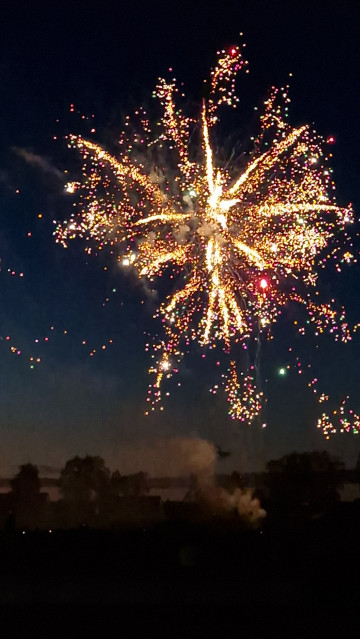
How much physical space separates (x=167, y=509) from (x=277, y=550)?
22.6m

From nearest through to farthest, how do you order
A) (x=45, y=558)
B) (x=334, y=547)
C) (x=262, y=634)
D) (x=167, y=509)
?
1. (x=262, y=634)
2. (x=334, y=547)
3. (x=45, y=558)
4. (x=167, y=509)

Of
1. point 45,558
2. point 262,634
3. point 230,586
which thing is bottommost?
point 262,634

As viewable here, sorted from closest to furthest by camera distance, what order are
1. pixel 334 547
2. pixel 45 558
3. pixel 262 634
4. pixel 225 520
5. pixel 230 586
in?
pixel 262 634 → pixel 230 586 → pixel 334 547 → pixel 45 558 → pixel 225 520

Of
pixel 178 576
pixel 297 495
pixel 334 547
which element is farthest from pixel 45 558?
pixel 297 495

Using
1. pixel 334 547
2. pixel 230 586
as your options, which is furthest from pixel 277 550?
pixel 230 586

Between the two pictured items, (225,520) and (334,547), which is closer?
(334,547)

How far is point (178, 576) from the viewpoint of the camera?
43.0 ft

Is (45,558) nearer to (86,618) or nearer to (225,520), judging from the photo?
(86,618)

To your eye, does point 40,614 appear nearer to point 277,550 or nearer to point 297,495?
point 277,550

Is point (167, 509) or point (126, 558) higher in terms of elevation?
point (167, 509)

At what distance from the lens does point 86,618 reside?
11.2 metres

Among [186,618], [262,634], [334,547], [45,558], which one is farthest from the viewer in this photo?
[45,558]

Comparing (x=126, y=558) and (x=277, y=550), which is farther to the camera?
(x=126, y=558)

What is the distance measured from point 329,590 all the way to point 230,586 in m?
1.83
